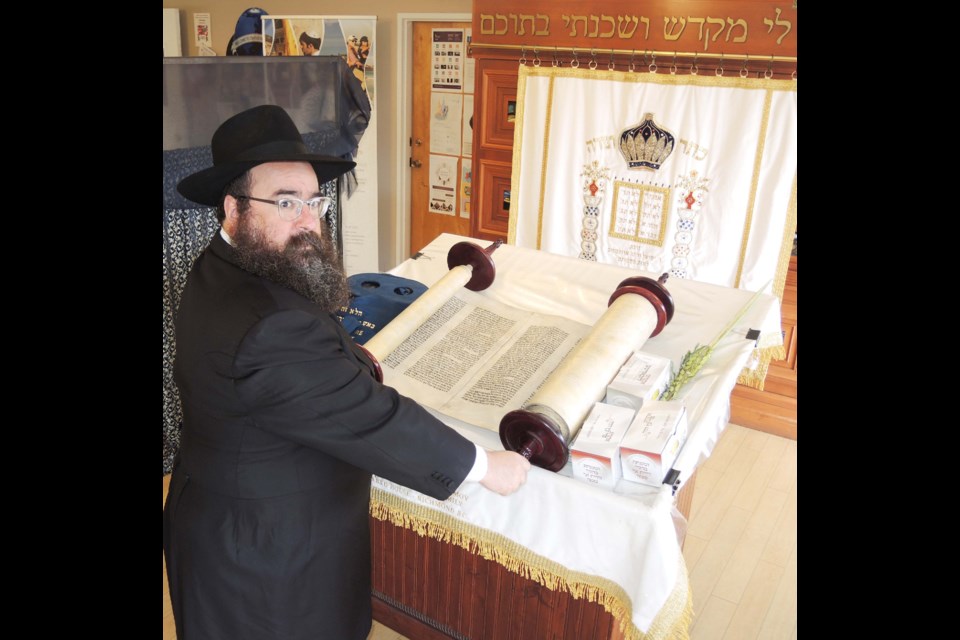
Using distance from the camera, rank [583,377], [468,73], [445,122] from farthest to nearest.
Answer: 1. [445,122]
2. [468,73]
3. [583,377]

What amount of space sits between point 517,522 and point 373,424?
424 mm

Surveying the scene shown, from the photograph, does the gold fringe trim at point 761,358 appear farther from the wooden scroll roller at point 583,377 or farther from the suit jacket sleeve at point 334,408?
the suit jacket sleeve at point 334,408

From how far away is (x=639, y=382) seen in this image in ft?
5.41

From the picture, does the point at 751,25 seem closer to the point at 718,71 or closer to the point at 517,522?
the point at 718,71

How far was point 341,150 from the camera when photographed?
323cm

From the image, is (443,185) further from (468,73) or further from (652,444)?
(652,444)

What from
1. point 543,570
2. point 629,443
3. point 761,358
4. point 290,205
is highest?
point 290,205

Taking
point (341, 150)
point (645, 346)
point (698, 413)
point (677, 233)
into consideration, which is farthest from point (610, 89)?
point (698, 413)

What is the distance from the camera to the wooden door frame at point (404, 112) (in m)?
5.05

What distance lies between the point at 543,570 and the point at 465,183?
4.18m

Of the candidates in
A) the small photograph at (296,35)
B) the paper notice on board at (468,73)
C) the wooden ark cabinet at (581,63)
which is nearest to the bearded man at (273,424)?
the wooden ark cabinet at (581,63)

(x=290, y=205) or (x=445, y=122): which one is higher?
(x=445, y=122)

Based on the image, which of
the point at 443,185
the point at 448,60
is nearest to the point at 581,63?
the point at 448,60

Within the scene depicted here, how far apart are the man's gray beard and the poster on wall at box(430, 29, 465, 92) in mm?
4043
